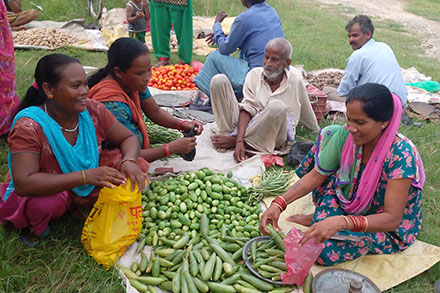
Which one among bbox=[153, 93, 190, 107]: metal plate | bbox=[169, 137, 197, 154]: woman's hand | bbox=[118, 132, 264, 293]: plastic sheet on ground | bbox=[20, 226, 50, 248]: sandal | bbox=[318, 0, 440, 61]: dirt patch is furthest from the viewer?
bbox=[318, 0, 440, 61]: dirt patch

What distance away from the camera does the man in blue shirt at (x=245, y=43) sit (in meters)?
5.06

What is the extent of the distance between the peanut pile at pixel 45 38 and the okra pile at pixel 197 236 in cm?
557

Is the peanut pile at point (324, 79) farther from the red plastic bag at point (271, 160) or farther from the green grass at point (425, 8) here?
Answer: the green grass at point (425, 8)

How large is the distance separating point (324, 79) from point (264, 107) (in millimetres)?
2801

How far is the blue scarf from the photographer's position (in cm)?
262

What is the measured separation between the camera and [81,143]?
2867mm

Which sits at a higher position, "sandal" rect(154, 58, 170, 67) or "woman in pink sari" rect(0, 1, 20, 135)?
"woman in pink sari" rect(0, 1, 20, 135)

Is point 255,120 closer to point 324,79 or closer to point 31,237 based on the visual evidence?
point 31,237

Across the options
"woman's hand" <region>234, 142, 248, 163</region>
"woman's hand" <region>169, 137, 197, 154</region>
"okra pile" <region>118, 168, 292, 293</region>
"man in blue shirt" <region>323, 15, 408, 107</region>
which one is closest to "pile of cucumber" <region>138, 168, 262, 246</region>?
"okra pile" <region>118, 168, 292, 293</region>

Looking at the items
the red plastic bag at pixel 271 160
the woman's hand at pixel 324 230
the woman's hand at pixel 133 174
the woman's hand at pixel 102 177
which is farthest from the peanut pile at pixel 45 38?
the woman's hand at pixel 324 230

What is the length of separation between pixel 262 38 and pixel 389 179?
2976mm

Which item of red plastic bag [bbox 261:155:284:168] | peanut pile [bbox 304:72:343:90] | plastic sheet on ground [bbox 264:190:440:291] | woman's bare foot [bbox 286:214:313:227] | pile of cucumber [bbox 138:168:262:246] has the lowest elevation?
peanut pile [bbox 304:72:343:90]

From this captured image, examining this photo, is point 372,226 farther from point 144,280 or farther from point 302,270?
point 144,280

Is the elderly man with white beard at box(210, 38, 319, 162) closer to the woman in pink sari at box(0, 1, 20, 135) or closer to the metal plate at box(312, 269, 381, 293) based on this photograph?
the metal plate at box(312, 269, 381, 293)
